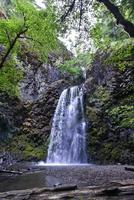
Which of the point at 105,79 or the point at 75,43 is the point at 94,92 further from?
the point at 75,43

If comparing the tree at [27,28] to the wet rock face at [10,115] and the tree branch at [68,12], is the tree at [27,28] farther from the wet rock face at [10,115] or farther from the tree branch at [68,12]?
the wet rock face at [10,115]

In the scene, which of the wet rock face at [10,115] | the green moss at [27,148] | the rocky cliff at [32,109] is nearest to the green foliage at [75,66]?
the rocky cliff at [32,109]

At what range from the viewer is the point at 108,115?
74.9ft

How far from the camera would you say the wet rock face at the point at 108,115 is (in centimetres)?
2070

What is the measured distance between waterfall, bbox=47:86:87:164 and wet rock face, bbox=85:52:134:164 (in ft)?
2.09

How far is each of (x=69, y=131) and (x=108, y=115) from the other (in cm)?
336

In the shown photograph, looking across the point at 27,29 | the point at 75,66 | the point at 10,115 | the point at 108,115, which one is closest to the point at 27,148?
the point at 10,115

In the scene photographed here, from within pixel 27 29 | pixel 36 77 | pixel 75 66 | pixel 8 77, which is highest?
pixel 75 66

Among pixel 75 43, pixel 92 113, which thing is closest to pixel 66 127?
pixel 92 113

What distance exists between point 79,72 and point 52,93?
3.82 metres

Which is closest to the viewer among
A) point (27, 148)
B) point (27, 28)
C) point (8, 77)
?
point (27, 28)

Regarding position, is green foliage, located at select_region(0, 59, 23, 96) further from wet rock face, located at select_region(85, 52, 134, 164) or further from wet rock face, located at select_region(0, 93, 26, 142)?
wet rock face, located at select_region(0, 93, 26, 142)

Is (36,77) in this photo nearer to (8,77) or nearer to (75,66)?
(75,66)

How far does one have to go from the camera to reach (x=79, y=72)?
30.9m
